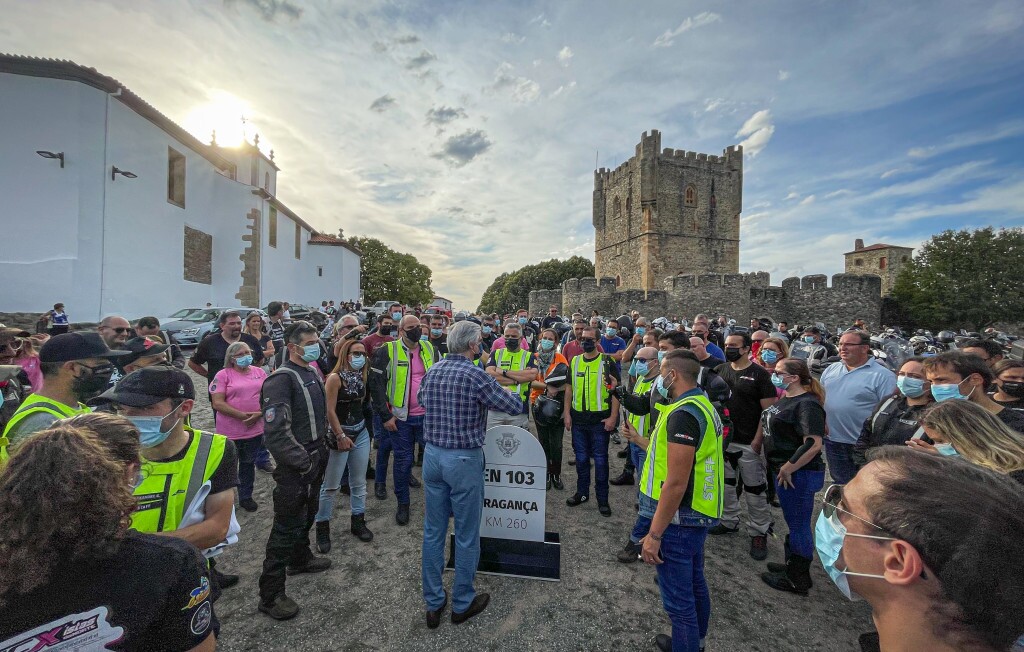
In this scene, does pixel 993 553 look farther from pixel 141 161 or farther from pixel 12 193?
pixel 141 161

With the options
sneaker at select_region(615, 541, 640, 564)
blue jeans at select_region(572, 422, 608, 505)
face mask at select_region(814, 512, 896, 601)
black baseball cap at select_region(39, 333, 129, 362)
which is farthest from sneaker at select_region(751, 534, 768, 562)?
black baseball cap at select_region(39, 333, 129, 362)

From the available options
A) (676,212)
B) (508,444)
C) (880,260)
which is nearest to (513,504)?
(508,444)

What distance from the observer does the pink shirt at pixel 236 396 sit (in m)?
4.40

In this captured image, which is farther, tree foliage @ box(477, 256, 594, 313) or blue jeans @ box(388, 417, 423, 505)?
tree foliage @ box(477, 256, 594, 313)

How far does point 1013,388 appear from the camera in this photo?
2971 millimetres

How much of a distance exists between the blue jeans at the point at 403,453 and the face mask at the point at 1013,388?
4.94 m

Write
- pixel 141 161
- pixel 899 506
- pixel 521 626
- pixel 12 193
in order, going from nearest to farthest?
pixel 899 506, pixel 521 626, pixel 12 193, pixel 141 161

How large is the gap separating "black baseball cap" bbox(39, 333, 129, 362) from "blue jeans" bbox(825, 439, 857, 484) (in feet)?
18.9

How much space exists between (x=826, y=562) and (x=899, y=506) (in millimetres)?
402

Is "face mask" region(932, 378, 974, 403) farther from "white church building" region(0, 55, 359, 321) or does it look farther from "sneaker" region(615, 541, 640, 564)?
"white church building" region(0, 55, 359, 321)

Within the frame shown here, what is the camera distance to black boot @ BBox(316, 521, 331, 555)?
3859mm

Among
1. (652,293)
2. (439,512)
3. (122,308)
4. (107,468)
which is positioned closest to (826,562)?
(107,468)

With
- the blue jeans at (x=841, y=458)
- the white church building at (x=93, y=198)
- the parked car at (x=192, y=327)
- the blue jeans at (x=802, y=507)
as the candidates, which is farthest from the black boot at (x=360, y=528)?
the white church building at (x=93, y=198)

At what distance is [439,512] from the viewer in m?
3.02
